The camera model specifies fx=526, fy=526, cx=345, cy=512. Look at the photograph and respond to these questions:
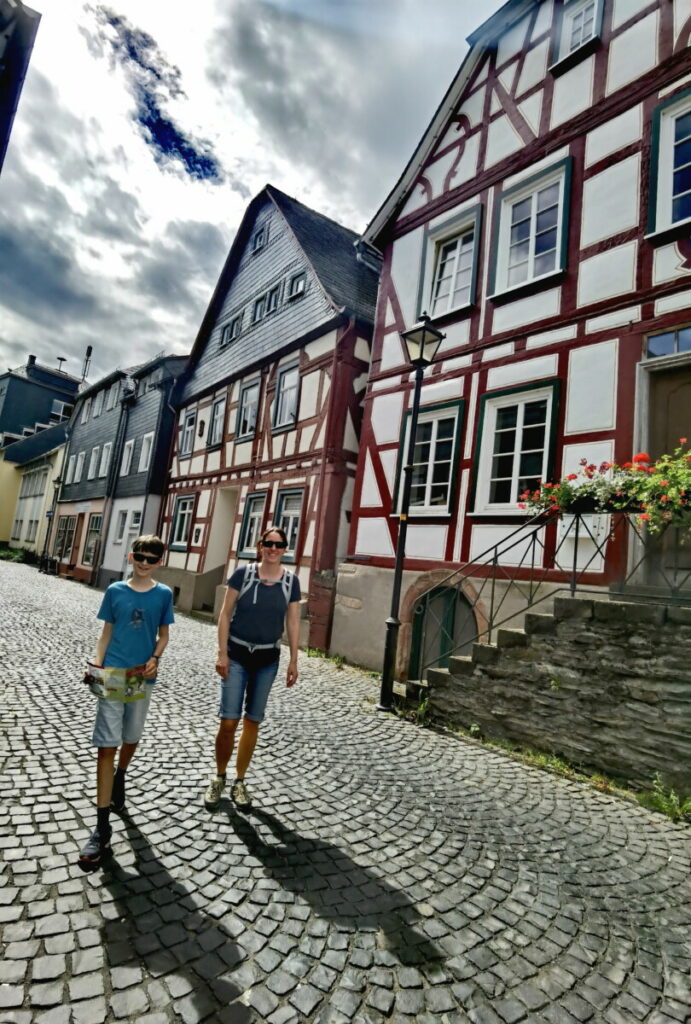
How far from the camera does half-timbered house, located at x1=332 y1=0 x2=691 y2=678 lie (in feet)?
21.9

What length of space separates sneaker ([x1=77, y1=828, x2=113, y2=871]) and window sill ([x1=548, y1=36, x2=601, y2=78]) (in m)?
11.2

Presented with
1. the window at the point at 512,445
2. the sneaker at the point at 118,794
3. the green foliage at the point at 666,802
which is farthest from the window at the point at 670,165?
the sneaker at the point at 118,794

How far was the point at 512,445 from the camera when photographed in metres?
7.90

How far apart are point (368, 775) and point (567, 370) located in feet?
19.1

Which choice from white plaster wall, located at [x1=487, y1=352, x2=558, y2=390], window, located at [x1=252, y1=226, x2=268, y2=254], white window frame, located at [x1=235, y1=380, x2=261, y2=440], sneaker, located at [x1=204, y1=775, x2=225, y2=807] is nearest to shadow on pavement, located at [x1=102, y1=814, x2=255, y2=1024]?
sneaker, located at [x1=204, y1=775, x2=225, y2=807]

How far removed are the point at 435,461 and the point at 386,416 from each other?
158cm

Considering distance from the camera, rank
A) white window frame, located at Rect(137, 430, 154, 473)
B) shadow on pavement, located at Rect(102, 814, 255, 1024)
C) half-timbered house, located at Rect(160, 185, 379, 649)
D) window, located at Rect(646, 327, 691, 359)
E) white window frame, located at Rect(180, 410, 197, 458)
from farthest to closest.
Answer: white window frame, located at Rect(137, 430, 154, 473) < white window frame, located at Rect(180, 410, 197, 458) < half-timbered house, located at Rect(160, 185, 379, 649) < window, located at Rect(646, 327, 691, 359) < shadow on pavement, located at Rect(102, 814, 255, 1024)

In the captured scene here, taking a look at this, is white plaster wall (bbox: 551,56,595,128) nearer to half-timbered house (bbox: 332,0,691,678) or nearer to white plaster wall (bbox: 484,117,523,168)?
half-timbered house (bbox: 332,0,691,678)

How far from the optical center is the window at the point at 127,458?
69.5ft

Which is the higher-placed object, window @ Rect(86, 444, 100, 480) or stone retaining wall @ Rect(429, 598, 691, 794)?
window @ Rect(86, 444, 100, 480)

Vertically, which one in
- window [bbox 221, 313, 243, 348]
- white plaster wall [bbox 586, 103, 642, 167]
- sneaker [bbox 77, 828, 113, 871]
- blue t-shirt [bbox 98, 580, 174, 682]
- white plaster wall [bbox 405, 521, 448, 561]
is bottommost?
sneaker [bbox 77, 828, 113, 871]

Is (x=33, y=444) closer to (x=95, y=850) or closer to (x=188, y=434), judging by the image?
(x=188, y=434)

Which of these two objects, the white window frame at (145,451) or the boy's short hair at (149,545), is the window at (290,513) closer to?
Answer: the boy's short hair at (149,545)

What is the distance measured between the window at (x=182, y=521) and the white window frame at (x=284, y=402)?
16.4ft
